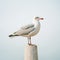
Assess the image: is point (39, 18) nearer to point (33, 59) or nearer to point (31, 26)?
point (31, 26)

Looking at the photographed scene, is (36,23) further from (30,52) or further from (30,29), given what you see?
(30,52)

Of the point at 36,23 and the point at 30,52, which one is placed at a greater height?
the point at 36,23

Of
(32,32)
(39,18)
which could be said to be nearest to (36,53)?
(32,32)

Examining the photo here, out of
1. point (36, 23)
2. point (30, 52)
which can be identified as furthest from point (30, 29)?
point (30, 52)

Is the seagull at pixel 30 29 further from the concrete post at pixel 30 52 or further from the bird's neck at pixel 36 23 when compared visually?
the concrete post at pixel 30 52

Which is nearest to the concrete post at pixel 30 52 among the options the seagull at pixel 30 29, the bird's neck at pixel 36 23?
the seagull at pixel 30 29

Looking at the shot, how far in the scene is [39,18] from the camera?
6.64m

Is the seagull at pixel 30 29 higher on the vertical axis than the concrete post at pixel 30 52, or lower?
higher

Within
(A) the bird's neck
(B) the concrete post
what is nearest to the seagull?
(A) the bird's neck

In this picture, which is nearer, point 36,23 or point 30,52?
point 30,52

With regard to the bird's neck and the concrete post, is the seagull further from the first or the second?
the concrete post

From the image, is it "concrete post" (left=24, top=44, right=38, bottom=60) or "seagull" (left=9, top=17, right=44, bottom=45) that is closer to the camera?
"concrete post" (left=24, top=44, right=38, bottom=60)

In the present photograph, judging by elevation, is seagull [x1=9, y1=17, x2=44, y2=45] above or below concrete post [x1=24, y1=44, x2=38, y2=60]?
→ above

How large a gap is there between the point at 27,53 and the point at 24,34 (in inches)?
26.7
